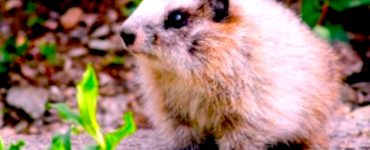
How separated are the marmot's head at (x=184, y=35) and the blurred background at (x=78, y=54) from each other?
8.00 ft

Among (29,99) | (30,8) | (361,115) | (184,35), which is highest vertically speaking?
(184,35)

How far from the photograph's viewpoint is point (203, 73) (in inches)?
159

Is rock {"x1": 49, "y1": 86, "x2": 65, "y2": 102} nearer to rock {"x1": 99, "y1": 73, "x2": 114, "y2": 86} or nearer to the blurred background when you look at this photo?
the blurred background

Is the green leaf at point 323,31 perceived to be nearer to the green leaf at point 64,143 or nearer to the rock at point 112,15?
the rock at point 112,15

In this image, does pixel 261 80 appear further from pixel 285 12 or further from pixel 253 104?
pixel 285 12

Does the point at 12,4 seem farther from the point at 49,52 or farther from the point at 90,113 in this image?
the point at 90,113

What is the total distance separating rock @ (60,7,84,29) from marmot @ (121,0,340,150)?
3.39m

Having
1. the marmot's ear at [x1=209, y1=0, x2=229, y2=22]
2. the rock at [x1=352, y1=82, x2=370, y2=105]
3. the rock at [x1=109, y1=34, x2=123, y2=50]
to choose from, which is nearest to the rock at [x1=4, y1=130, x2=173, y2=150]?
the marmot's ear at [x1=209, y1=0, x2=229, y2=22]

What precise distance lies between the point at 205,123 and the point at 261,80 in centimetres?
35

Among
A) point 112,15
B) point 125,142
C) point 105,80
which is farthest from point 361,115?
point 112,15

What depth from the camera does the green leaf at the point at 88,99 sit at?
3.00 m

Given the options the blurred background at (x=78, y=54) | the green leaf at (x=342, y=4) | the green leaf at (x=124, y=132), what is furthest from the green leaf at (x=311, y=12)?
the green leaf at (x=124, y=132)

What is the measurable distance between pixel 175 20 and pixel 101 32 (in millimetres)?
3438

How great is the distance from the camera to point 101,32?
24.4 ft
